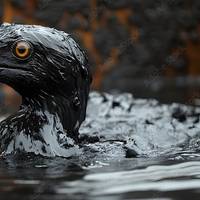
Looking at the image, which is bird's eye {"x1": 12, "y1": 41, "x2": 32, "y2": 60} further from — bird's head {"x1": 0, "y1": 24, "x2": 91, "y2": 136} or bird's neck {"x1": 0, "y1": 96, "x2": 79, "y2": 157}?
bird's neck {"x1": 0, "y1": 96, "x2": 79, "y2": 157}

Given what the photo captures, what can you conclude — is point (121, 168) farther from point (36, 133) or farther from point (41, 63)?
point (41, 63)

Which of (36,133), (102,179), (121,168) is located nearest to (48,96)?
(36,133)

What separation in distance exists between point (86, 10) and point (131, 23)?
13.8 feet

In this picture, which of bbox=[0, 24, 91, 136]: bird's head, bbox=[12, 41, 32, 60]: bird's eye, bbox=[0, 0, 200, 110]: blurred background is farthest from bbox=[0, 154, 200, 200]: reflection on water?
bbox=[0, 0, 200, 110]: blurred background

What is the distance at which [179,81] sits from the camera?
21562 millimetres

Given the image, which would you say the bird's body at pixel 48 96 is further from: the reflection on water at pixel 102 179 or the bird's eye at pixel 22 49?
the reflection on water at pixel 102 179

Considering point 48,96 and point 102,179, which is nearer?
point 102,179

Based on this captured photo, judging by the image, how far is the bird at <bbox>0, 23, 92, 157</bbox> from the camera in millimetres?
4781

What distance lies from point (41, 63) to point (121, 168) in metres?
0.93

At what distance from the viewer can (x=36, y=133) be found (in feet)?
16.2

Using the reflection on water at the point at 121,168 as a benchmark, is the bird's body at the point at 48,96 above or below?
above

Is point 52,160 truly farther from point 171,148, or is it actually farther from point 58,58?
point 171,148

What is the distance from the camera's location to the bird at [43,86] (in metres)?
4.78

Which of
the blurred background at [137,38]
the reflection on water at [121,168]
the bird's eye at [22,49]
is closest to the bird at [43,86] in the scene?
the bird's eye at [22,49]
